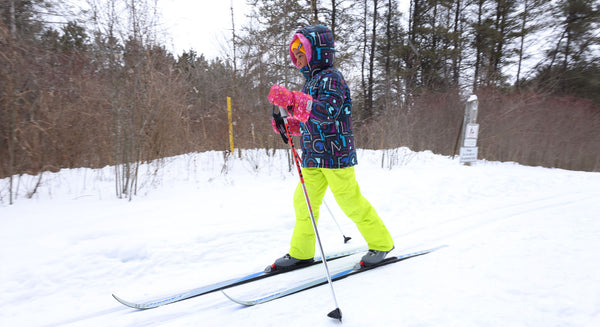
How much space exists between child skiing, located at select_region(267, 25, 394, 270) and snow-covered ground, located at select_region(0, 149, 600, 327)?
30 cm

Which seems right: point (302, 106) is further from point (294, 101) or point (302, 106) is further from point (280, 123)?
point (280, 123)

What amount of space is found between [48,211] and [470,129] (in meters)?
9.17

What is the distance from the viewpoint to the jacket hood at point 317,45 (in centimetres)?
213

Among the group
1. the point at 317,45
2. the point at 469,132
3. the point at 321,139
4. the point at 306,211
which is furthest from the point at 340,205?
the point at 469,132

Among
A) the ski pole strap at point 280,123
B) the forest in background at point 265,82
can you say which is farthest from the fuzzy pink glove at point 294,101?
the forest in background at point 265,82

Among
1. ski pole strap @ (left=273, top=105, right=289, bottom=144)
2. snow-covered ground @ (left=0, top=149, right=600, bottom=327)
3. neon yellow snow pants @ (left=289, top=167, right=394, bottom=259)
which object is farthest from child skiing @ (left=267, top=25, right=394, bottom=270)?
snow-covered ground @ (left=0, top=149, right=600, bottom=327)

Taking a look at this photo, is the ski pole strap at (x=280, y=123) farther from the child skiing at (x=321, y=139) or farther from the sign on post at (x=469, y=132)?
the sign on post at (x=469, y=132)

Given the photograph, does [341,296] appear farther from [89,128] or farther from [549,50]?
[549,50]

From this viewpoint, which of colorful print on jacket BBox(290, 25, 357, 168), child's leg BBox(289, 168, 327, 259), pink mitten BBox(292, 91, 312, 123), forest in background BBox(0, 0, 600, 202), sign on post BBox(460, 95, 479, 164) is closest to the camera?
pink mitten BBox(292, 91, 312, 123)

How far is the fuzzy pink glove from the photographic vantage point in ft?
6.41

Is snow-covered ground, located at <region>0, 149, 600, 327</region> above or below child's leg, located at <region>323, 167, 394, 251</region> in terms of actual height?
below

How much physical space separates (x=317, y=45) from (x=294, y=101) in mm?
507

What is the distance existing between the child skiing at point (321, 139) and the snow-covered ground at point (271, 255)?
0.30 meters

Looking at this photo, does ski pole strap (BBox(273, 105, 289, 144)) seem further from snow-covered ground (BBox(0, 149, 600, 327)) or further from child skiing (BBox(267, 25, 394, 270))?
snow-covered ground (BBox(0, 149, 600, 327))
